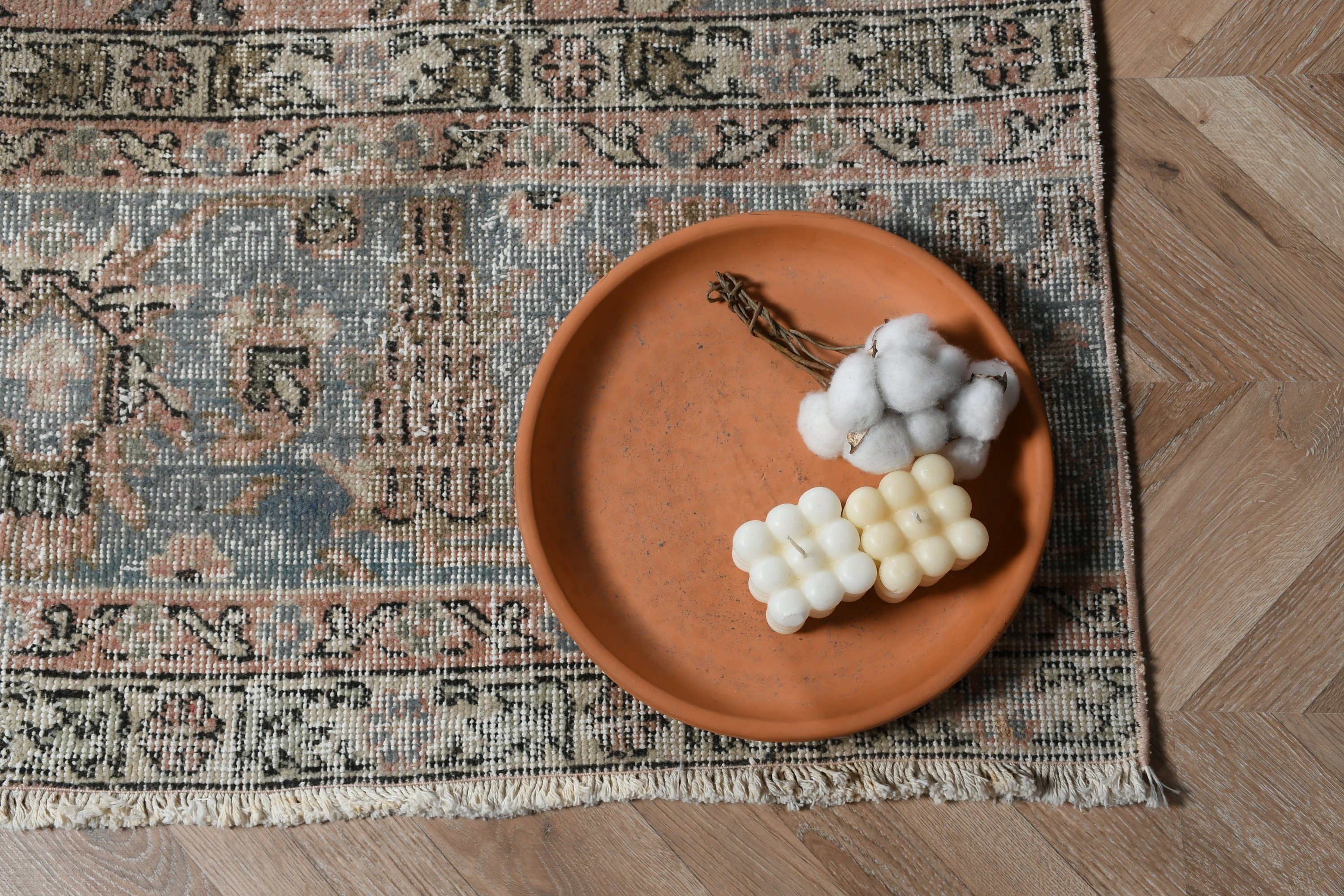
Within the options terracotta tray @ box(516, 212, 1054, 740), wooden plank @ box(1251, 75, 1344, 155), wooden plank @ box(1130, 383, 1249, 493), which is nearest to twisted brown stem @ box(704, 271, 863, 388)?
terracotta tray @ box(516, 212, 1054, 740)

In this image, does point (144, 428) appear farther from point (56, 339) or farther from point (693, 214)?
point (693, 214)

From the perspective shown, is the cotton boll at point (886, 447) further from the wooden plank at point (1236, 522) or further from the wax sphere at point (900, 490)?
the wooden plank at point (1236, 522)

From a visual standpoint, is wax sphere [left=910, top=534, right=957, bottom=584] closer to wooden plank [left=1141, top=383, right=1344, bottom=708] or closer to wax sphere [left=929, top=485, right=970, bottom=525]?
wax sphere [left=929, top=485, right=970, bottom=525]

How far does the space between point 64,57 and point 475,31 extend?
45 cm

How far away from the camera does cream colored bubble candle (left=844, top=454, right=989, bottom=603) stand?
758 mm

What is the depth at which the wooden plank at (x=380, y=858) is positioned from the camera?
2.90ft

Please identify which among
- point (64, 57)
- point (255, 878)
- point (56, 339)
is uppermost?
point (64, 57)

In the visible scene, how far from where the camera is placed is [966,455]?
0.79 meters

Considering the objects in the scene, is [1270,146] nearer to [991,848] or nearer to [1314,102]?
[1314,102]

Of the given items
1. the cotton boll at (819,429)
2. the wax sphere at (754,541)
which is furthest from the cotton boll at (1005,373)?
the wax sphere at (754,541)

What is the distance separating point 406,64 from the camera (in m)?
0.96

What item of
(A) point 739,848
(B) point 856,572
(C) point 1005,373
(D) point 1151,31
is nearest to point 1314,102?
(D) point 1151,31

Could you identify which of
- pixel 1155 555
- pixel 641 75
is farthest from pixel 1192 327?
pixel 641 75

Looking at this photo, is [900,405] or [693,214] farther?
[693,214]
